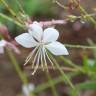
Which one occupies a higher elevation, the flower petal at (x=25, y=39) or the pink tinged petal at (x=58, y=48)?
the flower petal at (x=25, y=39)

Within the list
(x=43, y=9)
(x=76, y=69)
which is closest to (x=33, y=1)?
(x=43, y=9)

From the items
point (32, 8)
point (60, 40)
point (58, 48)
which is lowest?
point (58, 48)

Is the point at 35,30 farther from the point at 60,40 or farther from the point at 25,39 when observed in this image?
the point at 60,40

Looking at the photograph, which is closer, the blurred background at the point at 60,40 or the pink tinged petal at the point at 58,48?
the pink tinged petal at the point at 58,48

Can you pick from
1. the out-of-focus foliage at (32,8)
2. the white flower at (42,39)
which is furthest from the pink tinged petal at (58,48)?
the out-of-focus foliage at (32,8)

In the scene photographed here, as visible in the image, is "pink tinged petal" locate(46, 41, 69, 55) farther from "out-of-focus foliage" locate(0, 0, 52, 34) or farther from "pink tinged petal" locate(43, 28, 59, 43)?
"out-of-focus foliage" locate(0, 0, 52, 34)

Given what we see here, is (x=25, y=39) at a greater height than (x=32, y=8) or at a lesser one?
lesser

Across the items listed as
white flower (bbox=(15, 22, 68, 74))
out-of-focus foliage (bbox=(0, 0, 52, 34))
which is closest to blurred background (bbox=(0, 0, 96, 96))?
out-of-focus foliage (bbox=(0, 0, 52, 34))

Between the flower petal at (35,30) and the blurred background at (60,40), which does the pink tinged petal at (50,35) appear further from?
the blurred background at (60,40)

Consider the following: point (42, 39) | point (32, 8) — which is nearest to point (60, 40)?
point (32, 8)

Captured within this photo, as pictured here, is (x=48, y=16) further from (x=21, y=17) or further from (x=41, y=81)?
(x=21, y=17)
